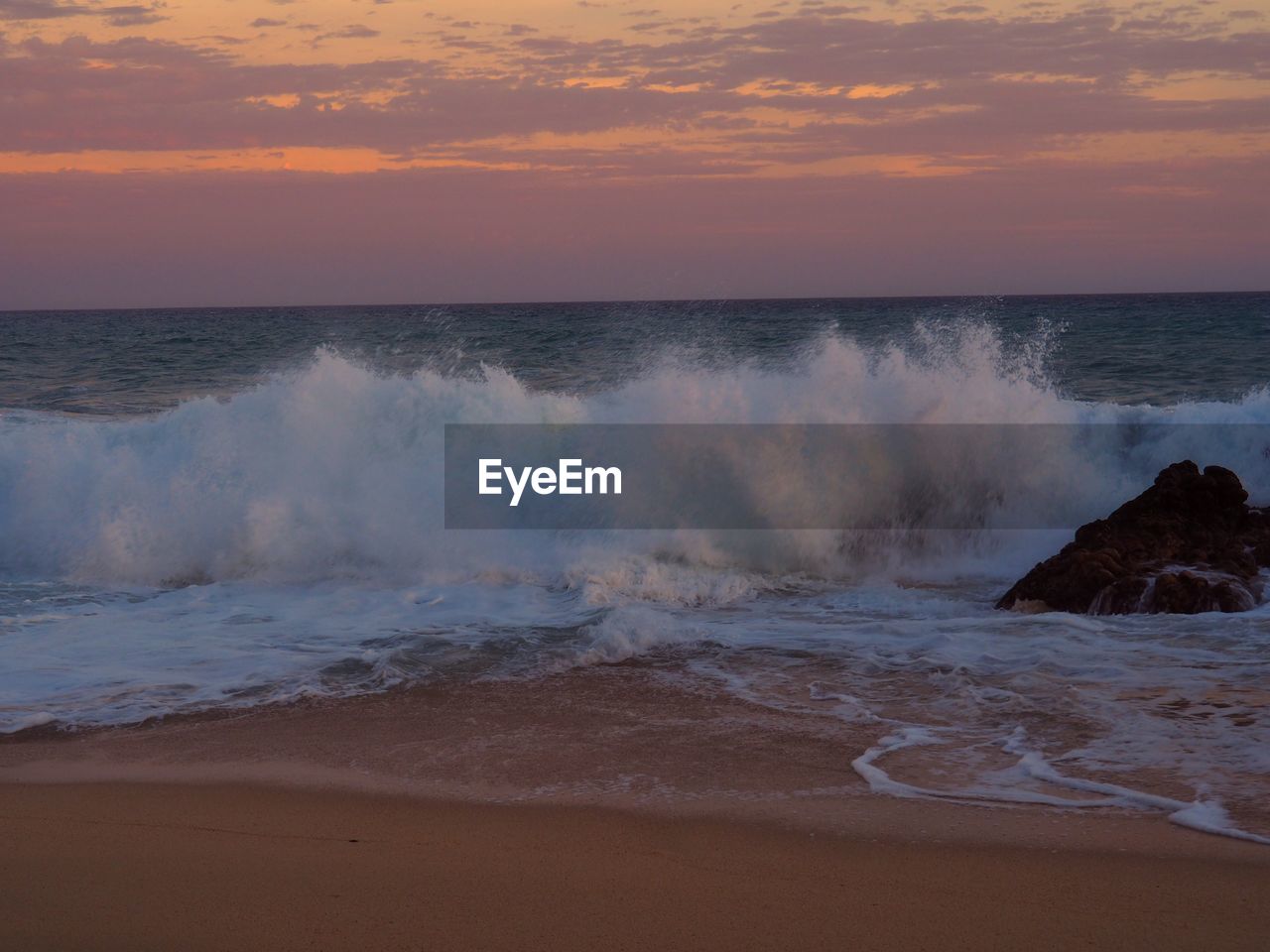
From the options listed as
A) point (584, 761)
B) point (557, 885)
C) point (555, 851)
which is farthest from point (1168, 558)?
point (557, 885)

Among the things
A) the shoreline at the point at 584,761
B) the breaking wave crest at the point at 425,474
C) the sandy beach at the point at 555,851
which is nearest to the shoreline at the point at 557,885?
the sandy beach at the point at 555,851

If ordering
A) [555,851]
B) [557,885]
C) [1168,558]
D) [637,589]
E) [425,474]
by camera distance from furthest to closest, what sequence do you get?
[425,474], [637,589], [1168,558], [555,851], [557,885]

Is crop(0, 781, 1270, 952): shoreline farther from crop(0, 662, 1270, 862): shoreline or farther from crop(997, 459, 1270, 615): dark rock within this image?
crop(997, 459, 1270, 615): dark rock

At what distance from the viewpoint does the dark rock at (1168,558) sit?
7488mm

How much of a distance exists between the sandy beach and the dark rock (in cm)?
312

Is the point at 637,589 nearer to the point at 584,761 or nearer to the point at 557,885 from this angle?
the point at 584,761

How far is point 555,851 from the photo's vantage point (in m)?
4.05

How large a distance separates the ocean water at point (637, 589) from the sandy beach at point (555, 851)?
1.36ft

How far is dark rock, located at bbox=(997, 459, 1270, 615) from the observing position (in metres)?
7.49

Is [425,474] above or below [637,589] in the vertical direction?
above

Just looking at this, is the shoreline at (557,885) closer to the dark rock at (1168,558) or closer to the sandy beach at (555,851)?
the sandy beach at (555,851)

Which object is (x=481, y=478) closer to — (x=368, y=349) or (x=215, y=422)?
(x=215, y=422)

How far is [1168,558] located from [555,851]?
5.70 m

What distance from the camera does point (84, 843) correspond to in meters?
4.13
